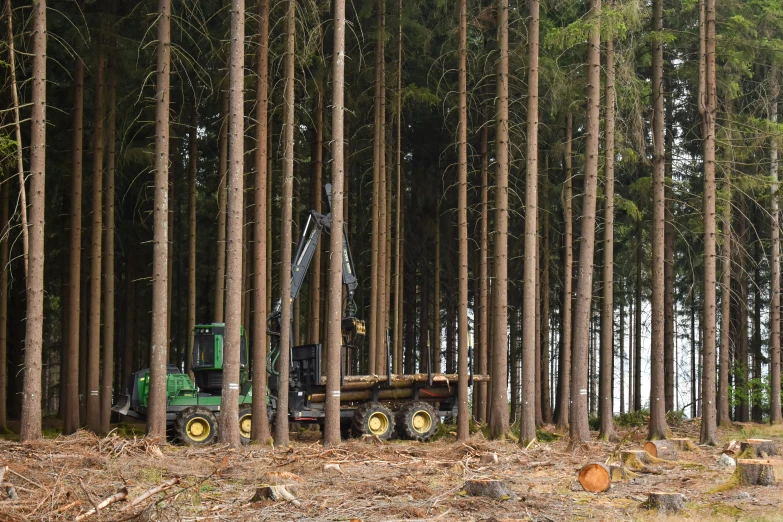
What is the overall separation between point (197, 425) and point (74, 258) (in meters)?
5.39

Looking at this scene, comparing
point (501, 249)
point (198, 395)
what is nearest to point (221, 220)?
point (198, 395)

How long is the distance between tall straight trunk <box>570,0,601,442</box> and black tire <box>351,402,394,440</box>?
15.0ft

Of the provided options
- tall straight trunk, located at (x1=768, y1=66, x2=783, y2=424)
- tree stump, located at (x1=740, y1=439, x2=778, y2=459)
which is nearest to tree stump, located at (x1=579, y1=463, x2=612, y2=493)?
tree stump, located at (x1=740, y1=439, x2=778, y2=459)

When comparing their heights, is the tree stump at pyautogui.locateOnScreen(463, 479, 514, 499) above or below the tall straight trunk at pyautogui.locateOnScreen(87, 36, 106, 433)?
below

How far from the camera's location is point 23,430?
53.4ft

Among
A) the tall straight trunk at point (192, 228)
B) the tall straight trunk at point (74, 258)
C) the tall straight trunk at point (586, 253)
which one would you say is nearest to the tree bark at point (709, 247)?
the tall straight trunk at point (586, 253)

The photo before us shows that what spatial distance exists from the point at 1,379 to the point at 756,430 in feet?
69.1

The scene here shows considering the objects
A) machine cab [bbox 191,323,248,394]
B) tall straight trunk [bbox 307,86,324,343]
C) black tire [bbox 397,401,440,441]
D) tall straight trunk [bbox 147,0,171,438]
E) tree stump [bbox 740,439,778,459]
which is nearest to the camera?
tree stump [bbox 740,439,778,459]

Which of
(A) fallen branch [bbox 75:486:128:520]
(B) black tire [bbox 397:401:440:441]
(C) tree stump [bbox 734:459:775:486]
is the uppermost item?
(A) fallen branch [bbox 75:486:128:520]

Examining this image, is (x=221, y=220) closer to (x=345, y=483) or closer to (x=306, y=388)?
(x=306, y=388)

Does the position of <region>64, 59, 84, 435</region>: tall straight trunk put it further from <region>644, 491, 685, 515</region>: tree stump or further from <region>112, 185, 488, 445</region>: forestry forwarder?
<region>644, 491, 685, 515</region>: tree stump

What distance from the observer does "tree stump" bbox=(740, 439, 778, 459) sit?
50.0 feet

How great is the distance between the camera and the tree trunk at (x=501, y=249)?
2103cm

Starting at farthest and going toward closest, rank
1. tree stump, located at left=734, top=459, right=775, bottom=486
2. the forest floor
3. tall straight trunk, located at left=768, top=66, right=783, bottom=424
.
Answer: tall straight trunk, located at left=768, top=66, right=783, bottom=424, tree stump, located at left=734, top=459, right=775, bottom=486, the forest floor
